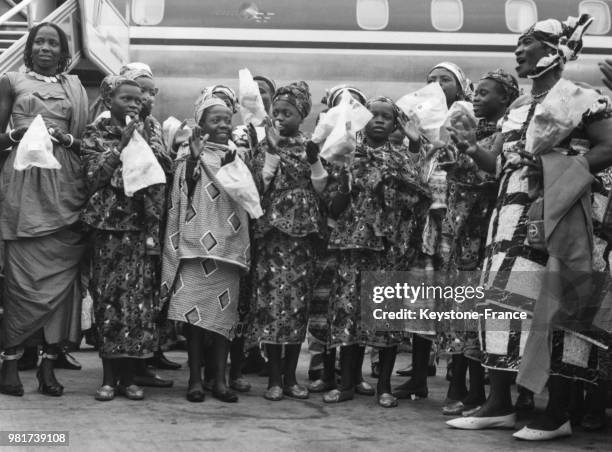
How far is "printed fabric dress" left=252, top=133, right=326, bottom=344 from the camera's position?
5.32 meters

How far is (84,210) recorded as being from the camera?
207 inches

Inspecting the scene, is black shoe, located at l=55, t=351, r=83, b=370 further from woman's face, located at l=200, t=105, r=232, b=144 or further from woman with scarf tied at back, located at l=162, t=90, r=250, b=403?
woman's face, located at l=200, t=105, r=232, b=144

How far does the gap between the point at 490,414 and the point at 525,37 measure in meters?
1.92

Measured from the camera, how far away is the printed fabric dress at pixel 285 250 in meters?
5.32

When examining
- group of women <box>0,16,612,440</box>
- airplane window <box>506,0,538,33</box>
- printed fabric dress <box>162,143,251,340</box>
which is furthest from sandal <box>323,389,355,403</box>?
airplane window <box>506,0,538,33</box>

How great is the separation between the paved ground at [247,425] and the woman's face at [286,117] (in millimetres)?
1593

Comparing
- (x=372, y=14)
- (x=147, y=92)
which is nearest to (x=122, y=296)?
(x=147, y=92)

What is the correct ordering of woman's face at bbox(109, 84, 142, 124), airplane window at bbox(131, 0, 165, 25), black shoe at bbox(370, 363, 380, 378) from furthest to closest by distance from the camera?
airplane window at bbox(131, 0, 165, 25), black shoe at bbox(370, 363, 380, 378), woman's face at bbox(109, 84, 142, 124)

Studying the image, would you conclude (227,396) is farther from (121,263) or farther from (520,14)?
(520,14)

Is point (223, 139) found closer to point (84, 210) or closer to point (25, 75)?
point (84, 210)

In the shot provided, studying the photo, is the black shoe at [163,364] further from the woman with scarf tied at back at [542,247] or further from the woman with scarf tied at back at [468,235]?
the woman with scarf tied at back at [542,247]

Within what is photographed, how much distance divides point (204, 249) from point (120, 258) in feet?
1.56

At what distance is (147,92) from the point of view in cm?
595

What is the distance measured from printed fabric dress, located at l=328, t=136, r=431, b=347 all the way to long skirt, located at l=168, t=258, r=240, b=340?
23.7 inches
